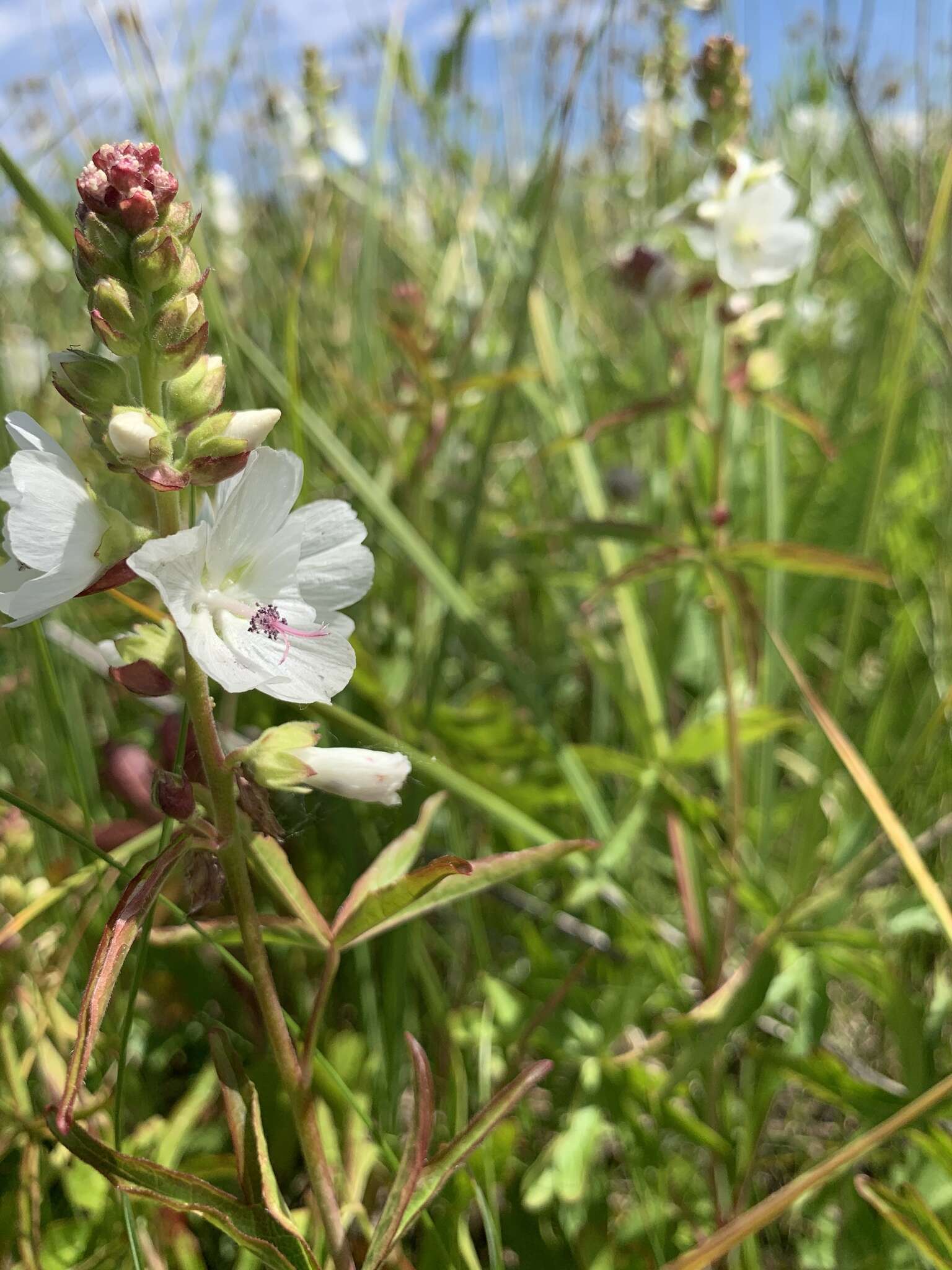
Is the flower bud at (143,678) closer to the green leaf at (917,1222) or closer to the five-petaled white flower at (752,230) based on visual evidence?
the green leaf at (917,1222)

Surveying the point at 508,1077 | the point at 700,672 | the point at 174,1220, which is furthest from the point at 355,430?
the point at 174,1220

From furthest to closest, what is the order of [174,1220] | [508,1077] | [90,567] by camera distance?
[508,1077]
[174,1220]
[90,567]

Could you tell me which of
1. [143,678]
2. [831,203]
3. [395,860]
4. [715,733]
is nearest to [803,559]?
[715,733]

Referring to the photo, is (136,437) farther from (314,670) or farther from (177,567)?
(314,670)

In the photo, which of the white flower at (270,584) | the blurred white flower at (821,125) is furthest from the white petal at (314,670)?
the blurred white flower at (821,125)

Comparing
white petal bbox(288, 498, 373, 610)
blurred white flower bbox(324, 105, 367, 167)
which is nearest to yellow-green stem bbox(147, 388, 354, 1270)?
white petal bbox(288, 498, 373, 610)

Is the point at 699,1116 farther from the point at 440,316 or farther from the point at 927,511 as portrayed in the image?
the point at 440,316

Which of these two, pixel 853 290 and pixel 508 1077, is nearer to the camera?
pixel 508 1077
